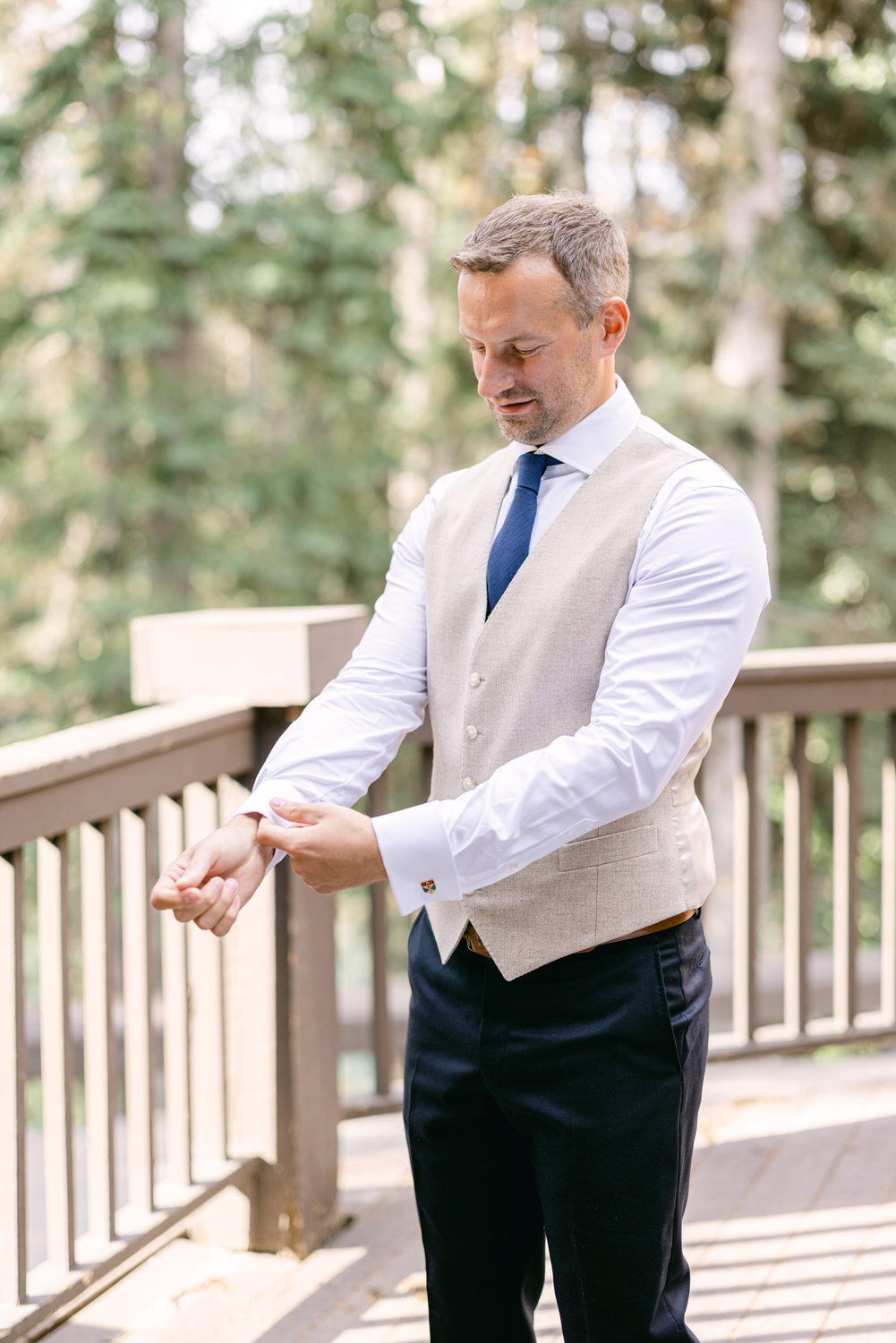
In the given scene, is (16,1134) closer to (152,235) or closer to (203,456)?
(203,456)

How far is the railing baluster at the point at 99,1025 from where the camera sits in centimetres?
204

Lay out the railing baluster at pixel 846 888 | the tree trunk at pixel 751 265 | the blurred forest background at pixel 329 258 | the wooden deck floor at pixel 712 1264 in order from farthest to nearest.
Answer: the tree trunk at pixel 751 265, the blurred forest background at pixel 329 258, the railing baluster at pixel 846 888, the wooden deck floor at pixel 712 1264

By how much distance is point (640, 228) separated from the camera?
10727 mm

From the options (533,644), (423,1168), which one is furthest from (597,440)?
(423,1168)

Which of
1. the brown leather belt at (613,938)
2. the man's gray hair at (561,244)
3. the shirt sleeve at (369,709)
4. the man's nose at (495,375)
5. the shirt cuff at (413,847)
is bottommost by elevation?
the brown leather belt at (613,938)

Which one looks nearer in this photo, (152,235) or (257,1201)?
(257,1201)

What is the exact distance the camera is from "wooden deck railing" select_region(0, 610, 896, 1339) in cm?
191

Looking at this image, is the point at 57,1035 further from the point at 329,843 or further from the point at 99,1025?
the point at 329,843

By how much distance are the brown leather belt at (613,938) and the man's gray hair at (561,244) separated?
0.69 meters

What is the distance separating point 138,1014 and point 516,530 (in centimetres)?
120

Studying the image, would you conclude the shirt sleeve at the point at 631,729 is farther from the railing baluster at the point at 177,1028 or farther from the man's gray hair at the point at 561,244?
the railing baluster at the point at 177,1028

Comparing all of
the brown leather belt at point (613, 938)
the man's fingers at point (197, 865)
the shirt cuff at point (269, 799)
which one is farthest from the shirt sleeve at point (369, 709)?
the brown leather belt at point (613, 938)

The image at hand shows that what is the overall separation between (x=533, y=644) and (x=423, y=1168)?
71 centimetres

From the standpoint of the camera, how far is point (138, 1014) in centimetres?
216
